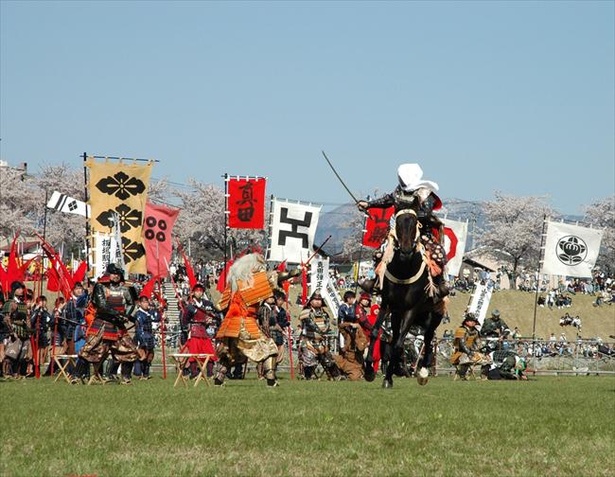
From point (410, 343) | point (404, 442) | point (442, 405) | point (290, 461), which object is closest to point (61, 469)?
point (290, 461)

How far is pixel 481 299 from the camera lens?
115 feet

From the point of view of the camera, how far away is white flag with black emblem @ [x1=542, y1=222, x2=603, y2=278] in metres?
35.4

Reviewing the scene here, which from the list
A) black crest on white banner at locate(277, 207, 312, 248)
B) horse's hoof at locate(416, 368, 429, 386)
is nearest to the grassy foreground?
horse's hoof at locate(416, 368, 429, 386)

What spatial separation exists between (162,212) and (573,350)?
14.7 metres

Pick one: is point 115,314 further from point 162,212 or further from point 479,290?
point 479,290

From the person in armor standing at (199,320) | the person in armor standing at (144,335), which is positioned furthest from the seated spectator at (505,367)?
the person in armor standing at (144,335)

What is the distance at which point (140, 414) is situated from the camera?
12383 millimetres

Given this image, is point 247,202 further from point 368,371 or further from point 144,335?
point 368,371

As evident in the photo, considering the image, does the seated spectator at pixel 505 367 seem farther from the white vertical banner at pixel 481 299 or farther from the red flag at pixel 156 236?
the red flag at pixel 156 236

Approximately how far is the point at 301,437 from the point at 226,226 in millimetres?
23191

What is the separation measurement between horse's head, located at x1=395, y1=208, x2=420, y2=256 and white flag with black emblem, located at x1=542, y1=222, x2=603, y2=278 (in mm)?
19511

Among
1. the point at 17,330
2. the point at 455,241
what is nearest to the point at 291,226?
the point at 455,241

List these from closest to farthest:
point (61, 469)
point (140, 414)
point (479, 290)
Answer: point (61, 469) → point (140, 414) → point (479, 290)

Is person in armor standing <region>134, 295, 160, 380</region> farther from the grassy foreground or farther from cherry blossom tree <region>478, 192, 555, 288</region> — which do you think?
cherry blossom tree <region>478, 192, 555, 288</region>
